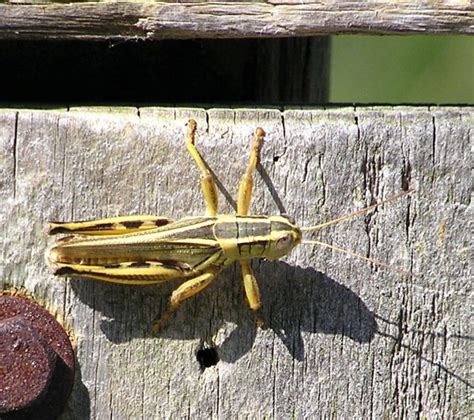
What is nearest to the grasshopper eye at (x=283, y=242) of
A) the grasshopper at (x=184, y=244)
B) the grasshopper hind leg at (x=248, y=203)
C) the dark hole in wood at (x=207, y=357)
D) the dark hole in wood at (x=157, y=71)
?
the grasshopper at (x=184, y=244)

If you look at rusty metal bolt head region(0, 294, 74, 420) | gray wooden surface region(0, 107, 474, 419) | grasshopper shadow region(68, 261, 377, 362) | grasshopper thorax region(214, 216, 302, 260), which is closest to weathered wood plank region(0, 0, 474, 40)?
gray wooden surface region(0, 107, 474, 419)

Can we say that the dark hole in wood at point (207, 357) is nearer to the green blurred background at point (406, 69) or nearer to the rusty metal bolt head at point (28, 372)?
the rusty metal bolt head at point (28, 372)

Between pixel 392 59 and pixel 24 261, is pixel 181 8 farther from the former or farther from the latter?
pixel 392 59

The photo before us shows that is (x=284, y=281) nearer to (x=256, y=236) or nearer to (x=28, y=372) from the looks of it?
(x=256, y=236)

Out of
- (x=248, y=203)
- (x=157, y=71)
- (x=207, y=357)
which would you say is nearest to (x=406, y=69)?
(x=157, y=71)

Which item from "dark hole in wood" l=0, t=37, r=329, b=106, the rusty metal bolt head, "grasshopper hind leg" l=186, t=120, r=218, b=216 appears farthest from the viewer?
"dark hole in wood" l=0, t=37, r=329, b=106

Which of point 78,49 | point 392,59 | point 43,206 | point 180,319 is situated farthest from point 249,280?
point 392,59

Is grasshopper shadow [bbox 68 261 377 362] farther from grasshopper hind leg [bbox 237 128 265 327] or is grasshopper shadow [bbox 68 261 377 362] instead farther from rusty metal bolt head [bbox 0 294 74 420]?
rusty metal bolt head [bbox 0 294 74 420]
